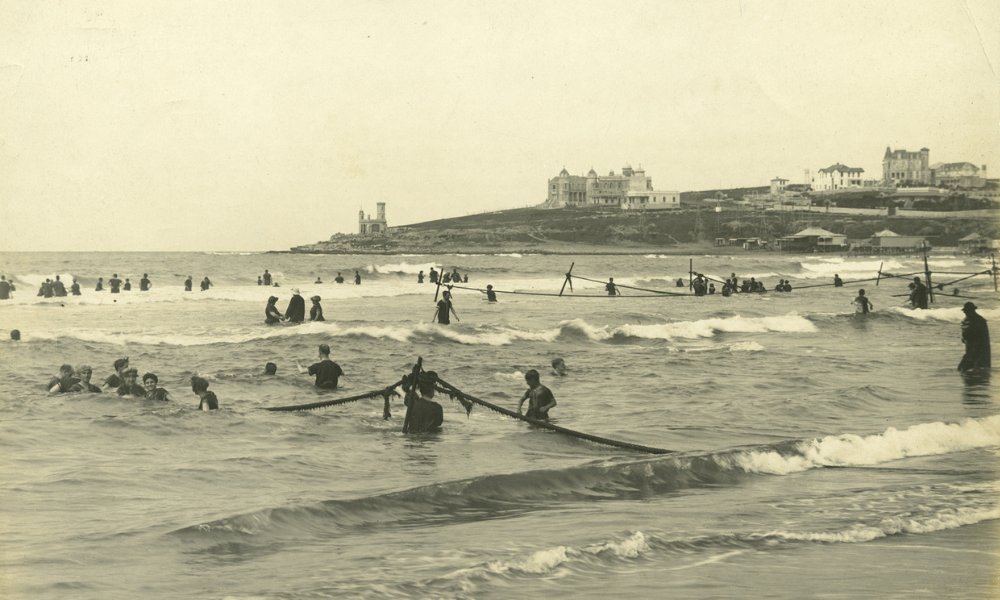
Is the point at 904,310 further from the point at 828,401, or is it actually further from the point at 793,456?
the point at 793,456

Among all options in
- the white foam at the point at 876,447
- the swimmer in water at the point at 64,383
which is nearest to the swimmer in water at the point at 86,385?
the swimmer in water at the point at 64,383

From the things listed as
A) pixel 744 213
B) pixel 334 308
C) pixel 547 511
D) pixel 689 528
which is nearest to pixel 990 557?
pixel 689 528

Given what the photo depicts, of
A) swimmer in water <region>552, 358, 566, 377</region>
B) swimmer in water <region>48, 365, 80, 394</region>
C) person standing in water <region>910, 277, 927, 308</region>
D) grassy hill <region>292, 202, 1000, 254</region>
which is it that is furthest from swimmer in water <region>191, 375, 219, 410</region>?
grassy hill <region>292, 202, 1000, 254</region>

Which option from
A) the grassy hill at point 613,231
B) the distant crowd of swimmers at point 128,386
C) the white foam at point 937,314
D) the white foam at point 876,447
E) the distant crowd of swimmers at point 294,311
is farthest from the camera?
the grassy hill at point 613,231

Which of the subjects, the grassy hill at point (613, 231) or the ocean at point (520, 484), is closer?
the ocean at point (520, 484)

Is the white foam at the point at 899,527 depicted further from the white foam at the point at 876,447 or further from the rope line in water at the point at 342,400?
the rope line in water at the point at 342,400

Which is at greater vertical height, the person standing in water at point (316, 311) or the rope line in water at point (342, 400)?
the person standing in water at point (316, 311)

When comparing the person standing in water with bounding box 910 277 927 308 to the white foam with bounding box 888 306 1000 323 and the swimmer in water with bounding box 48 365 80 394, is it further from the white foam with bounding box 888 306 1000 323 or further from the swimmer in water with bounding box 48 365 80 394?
the swimmer in water with bounding box 48 365 80 394

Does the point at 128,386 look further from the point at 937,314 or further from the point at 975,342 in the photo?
the point at 937,314
